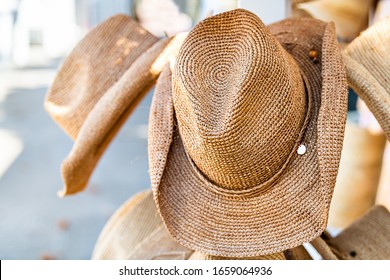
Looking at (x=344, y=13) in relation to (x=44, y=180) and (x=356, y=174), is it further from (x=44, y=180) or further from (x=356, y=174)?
(x=44, y=180)

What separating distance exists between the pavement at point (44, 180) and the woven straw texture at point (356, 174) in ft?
2.39

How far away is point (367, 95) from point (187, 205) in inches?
13.5

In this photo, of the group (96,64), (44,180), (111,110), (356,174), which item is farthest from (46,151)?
(111,110)

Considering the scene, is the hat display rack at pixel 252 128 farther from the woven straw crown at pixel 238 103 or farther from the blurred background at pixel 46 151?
the blurred background at pixel 46 151

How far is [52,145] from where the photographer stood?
3.26 meters

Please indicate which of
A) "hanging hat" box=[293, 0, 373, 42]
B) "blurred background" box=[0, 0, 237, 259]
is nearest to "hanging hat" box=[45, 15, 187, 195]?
"hanging hat" box=[293, 0, 373, 42]

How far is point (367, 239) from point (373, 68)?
339 mm

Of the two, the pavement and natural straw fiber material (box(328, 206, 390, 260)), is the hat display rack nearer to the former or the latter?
natural straw fiber material (box(328, 206, 390, 260))

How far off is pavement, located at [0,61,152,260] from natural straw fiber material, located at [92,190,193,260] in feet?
2.65

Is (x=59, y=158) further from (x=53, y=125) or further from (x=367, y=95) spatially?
(x=367, y=95)

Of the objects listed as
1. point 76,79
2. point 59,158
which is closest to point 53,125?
point 59,158

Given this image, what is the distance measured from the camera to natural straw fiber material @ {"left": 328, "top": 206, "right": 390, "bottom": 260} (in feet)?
3.74

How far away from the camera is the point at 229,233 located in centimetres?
95

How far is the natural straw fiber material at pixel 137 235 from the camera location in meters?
1.22
